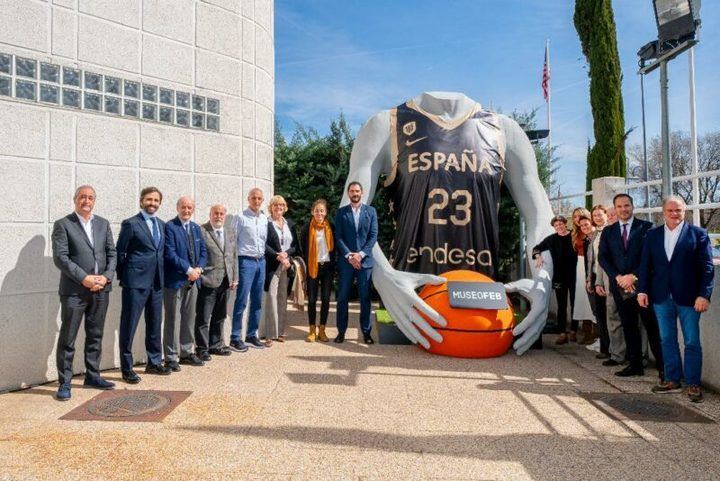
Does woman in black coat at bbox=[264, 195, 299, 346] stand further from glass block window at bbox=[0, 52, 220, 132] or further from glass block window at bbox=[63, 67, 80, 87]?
glass block window at bbox=[63, 67, 80, 87]

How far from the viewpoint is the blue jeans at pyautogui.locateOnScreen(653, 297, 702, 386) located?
158 inches

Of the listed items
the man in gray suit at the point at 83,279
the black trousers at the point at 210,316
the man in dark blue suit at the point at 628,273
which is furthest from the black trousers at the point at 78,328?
the man in dark blue suit at the point at 628,273

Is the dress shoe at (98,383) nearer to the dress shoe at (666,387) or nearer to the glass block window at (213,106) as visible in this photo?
the glass block window at (213,106)

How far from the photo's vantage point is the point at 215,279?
507 centimetres

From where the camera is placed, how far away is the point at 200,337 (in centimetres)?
512

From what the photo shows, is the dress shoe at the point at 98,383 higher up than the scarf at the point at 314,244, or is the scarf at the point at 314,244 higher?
Answer: the scarf at the point at 314,244

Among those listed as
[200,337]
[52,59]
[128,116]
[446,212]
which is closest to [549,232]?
[446,212]

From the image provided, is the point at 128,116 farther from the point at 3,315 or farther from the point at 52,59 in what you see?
the point at 3,315

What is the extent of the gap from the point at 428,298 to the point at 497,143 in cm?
203

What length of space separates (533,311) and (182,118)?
3.89 m

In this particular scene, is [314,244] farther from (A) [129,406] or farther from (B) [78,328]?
(A) [129,406]

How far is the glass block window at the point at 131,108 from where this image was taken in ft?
Answer: 16.0

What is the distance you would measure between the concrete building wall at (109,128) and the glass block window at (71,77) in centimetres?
3

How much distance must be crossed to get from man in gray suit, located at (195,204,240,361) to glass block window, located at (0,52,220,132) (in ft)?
3.27
